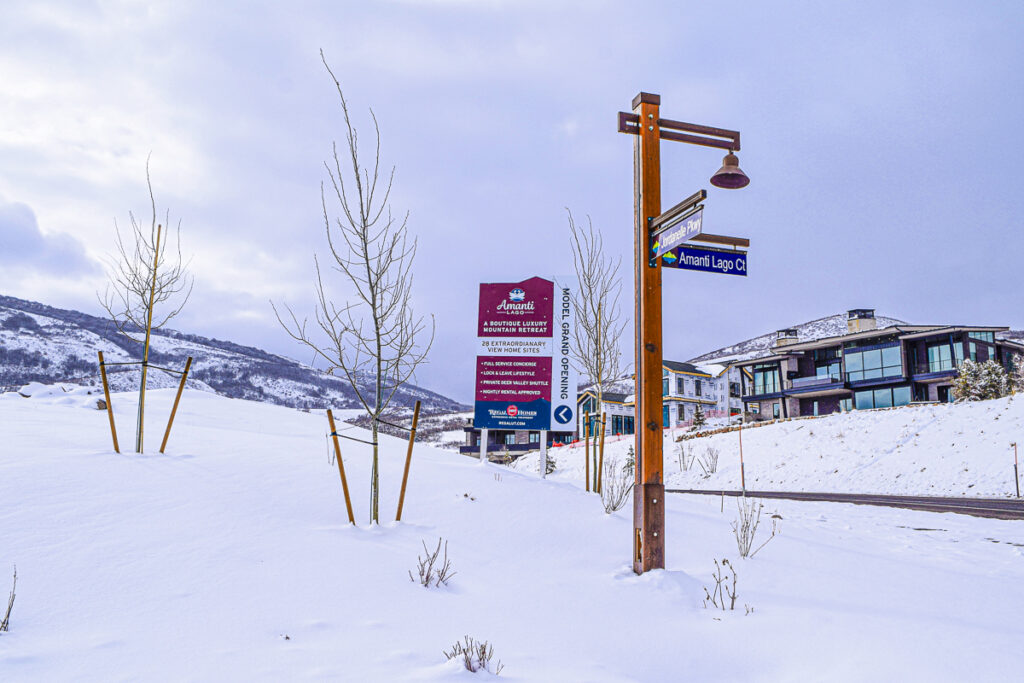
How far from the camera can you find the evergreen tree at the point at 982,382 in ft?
94.9

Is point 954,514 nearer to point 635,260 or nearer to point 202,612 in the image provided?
point 635,260

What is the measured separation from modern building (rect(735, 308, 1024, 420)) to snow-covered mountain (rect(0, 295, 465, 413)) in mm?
93840

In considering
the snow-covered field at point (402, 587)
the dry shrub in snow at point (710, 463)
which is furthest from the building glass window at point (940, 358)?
the snow-covered field at point (402, 587)

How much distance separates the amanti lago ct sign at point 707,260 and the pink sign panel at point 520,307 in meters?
7.17

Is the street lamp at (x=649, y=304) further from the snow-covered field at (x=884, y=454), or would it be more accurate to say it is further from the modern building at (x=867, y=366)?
the modern building at (x=867, y=366)

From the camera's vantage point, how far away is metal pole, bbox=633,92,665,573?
5562 mm

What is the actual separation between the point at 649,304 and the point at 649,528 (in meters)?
2.14

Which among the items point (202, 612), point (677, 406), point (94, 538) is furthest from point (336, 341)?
point (677, 406)

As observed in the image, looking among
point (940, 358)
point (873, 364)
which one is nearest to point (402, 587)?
point (940, 358)

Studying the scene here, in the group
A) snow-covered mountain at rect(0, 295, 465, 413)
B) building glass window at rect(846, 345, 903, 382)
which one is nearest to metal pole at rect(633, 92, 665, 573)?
building glass window at rect(846, 345, 903, 382)

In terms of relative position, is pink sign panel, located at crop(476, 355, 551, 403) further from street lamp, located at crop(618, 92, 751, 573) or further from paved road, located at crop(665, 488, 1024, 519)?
street lamp, located at crop(618, 92, 751, 573)

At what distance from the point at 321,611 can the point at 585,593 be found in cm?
216

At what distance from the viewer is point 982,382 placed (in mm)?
29203

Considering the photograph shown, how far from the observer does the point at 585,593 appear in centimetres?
500
